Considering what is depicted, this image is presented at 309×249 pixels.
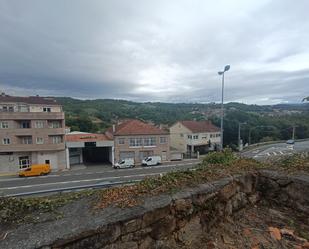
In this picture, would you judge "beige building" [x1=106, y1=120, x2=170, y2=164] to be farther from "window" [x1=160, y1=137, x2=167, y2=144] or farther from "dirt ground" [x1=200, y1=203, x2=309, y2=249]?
"dirt ground" [x1=200, y1=203, x2=309, y2=249]

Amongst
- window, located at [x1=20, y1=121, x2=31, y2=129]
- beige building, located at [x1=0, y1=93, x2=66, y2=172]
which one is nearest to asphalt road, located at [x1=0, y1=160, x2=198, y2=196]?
beige building, located at [x1=0, y1=93, x2=66, y2=172]

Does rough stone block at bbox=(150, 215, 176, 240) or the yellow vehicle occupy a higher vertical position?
rough stone block at bbox=(150, 215, 176, 240)

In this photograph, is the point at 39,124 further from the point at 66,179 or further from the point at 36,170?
the point at 66,179

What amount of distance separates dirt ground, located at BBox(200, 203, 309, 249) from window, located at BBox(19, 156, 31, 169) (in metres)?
27.9

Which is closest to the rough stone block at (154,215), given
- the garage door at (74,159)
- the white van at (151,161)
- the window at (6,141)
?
the white van at (151,161)

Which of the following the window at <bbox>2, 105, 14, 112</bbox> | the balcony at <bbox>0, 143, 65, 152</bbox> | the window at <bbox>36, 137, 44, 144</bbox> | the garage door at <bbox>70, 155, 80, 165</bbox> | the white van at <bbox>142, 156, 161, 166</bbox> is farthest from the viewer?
the garage door at <bbox>70, 155, 80, 165</bbox>

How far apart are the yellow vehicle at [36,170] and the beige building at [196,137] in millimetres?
22464

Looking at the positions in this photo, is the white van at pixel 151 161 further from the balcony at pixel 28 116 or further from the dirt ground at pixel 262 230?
the dirt ground at pixel 262 230

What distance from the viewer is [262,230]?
10.4 ft

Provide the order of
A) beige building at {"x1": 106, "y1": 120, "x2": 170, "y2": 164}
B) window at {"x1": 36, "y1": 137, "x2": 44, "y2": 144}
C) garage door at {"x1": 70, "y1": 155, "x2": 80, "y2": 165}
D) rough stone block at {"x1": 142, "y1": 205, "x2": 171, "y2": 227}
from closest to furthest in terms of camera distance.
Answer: rough stone block at {"x1": 142, "y1": 205, "x2": 171, "y2": 227}, window at {"x1": 36, "y1": 137, "x2": 44, "y2": 144}, beige building at {"x1": 106, "y1": 120, "x2": 170, "y2": 164}, garage door at {"x1": 70, "y1": 155, "x2": 80, "y2": 165}

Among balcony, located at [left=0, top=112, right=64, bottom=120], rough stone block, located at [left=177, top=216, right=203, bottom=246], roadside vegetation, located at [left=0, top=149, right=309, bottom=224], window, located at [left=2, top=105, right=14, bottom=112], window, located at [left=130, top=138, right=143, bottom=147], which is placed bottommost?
window, located at [left=130, top=138, right=143, bottom=147]

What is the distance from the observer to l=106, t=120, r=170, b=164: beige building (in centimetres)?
2777

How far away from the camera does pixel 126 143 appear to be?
91.9 feet

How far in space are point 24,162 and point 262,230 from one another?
28.4 meters
